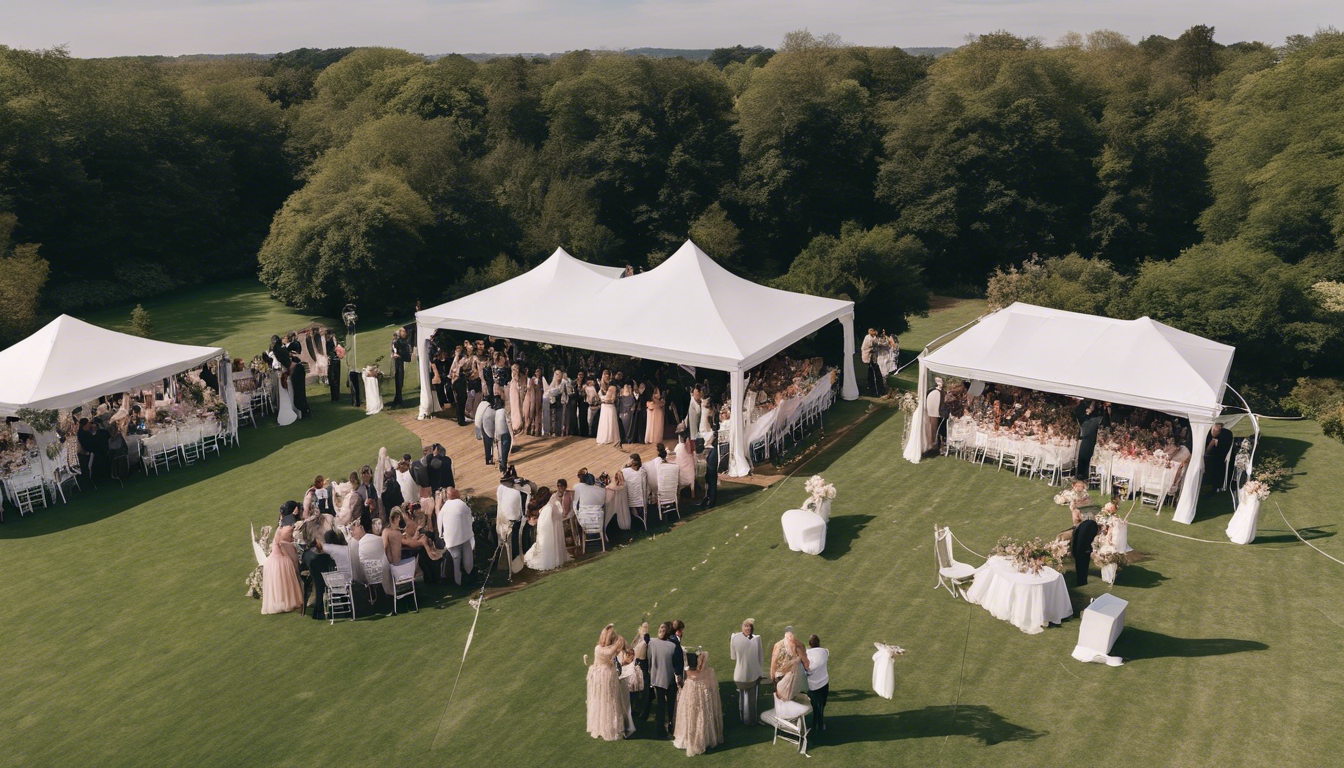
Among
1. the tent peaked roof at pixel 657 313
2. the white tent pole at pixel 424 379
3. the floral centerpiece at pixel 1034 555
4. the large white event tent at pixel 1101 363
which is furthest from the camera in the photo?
the white tent pole at pixel 424 379

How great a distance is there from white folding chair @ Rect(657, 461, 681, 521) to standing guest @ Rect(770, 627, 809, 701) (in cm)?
517

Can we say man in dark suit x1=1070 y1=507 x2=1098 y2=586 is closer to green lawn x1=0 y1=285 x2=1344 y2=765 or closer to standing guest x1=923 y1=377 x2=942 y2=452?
green lawn x1=0 y1=285 x2=1344 y2=765

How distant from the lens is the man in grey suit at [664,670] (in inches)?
385

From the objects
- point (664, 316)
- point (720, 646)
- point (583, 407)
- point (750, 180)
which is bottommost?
point (720, 646)

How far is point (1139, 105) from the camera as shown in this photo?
44.0m

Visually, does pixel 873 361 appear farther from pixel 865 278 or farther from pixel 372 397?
pixel 372 397

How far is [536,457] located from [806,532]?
582 centimetres

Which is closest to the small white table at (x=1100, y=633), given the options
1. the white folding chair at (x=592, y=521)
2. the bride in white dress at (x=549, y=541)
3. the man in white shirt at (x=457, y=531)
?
the white folding chair at (x=592, y=521)

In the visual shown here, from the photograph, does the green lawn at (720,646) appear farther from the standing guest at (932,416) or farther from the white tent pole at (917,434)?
the standing guest at (932,416)

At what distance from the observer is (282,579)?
41.3 ft

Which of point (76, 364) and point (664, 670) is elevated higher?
point (76, 364)

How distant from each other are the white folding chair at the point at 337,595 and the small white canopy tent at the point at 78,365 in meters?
7.26

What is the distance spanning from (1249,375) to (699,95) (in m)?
30.3

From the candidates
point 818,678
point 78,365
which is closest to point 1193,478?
point 818,678
